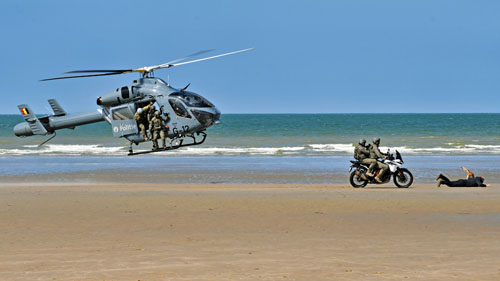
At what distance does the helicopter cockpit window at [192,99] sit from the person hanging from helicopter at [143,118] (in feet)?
3.10

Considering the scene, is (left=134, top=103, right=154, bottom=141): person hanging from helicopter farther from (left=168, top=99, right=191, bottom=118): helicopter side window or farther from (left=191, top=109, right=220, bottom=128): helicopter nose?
(left=191, top=109, right=220, bottom=128): helicopter nose

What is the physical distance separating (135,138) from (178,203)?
726cm

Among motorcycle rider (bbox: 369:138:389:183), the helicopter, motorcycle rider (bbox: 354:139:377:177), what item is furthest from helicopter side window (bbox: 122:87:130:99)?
motorcycle rider (bbox: 369:138:389:183)

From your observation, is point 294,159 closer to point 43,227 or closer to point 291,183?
point 291,183

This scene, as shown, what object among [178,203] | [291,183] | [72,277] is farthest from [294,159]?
[72,277]

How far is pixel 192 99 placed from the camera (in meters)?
20.5

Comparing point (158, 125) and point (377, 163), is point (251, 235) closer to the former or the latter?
point (377, 163)

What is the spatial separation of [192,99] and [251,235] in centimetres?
1041

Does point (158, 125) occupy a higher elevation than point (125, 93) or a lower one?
lower

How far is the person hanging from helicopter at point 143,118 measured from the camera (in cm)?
2088

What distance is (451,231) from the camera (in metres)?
10.9

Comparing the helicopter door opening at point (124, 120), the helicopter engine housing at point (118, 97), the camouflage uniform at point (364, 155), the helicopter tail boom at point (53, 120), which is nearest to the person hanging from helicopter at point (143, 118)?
the helicopter door opening at point (124, 120)

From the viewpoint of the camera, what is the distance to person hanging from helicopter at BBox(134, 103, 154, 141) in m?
20.9

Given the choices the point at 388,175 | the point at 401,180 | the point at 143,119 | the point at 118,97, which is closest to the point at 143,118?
the point at 143,119
